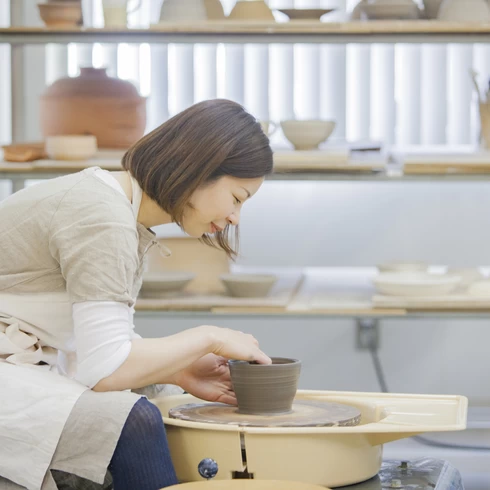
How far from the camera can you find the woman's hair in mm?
1738

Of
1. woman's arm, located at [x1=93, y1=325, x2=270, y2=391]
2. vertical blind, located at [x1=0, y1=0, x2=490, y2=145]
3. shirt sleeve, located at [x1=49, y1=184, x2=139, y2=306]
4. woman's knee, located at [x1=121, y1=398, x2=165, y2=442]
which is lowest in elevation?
woman's knee, located at [x1=121, y1=398, x2=165, y2=442]

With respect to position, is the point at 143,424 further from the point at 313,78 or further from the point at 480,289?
the point at 313,78

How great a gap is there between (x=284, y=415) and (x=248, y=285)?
1.15m

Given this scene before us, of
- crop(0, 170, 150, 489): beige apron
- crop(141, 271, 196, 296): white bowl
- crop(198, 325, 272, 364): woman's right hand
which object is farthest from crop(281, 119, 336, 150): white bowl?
crop(198, 325, 272, 364): woman's right hand

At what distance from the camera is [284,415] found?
167 centimetres

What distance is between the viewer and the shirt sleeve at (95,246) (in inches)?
63.7

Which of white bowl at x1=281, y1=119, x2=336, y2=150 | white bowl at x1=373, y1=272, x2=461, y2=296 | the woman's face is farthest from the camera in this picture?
white bowl at x1=281, y1=119, x2=336, y2=150

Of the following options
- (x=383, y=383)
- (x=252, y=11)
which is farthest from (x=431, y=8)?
(x=383, y=383)

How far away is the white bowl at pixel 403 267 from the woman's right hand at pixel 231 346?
1.30 meters

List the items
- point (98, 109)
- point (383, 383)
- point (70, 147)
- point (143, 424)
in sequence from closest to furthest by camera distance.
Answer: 1. point (143, 424)
2. point (70, 147)
3. point (98, 109)
4. point (383, 383)

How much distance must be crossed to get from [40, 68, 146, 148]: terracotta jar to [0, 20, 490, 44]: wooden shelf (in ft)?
0.43

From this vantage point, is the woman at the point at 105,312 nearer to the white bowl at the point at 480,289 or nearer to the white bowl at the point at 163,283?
the white bowl at the point at 163,283

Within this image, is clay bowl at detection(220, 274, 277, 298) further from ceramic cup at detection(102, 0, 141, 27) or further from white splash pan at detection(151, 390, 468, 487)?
white splash pan at detection(151, 390, 468, 487)

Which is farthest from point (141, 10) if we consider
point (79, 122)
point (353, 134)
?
point (353, 134)
